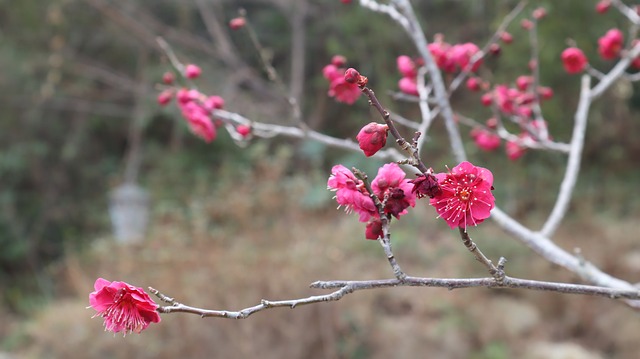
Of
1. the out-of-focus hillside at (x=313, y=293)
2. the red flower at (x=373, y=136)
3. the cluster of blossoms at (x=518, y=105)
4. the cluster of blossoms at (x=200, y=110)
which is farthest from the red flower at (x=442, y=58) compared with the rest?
the out-of-focus hillside at (x=313, y=293)

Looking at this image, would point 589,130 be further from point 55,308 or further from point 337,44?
point 55,308

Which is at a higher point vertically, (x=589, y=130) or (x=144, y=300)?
(x=589, y=130)

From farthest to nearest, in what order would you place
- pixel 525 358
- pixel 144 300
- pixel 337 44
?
pixel 337 44 < pixel 525 358 < pixel 144 300

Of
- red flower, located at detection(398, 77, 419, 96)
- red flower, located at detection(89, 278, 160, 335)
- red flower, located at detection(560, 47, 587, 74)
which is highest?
red flower, located at detection(398, 77, 419, 96)

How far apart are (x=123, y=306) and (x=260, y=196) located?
4101 mm

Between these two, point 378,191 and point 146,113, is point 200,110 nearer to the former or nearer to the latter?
point 378,191

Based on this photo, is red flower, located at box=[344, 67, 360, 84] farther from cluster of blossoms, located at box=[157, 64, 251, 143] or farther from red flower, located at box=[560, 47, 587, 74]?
red flower, located at box=[560, 47, 587, 74]

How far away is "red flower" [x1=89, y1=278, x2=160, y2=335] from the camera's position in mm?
733

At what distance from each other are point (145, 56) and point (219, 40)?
0.84 meters

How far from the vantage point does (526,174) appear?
5.59 metres

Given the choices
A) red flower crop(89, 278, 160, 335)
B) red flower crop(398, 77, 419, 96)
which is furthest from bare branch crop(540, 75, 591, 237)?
red flower crop(89, 278, 160, 335)

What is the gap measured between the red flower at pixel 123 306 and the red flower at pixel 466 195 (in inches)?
12.9

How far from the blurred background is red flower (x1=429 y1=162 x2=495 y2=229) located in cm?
183

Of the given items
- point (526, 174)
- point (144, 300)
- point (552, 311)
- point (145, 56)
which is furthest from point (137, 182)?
point (144, 300)
